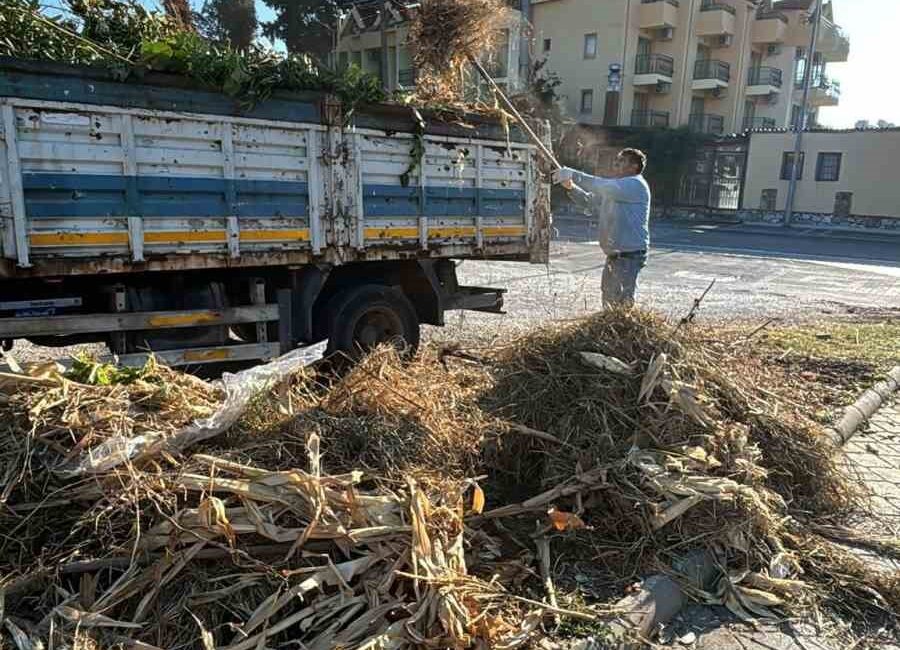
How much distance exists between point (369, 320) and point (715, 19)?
132 ft

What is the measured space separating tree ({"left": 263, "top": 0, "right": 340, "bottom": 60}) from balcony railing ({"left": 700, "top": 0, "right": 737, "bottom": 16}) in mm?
22531

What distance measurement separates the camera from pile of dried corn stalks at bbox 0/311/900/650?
253 centimetres

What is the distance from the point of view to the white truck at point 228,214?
14.8 ft

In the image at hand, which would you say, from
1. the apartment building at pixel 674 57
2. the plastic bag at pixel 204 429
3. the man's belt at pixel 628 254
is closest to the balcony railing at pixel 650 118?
the apartment building at pixel 674 57

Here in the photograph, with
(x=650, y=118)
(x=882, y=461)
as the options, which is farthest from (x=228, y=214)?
(x=650, y=118)

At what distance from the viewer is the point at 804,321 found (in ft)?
34.7

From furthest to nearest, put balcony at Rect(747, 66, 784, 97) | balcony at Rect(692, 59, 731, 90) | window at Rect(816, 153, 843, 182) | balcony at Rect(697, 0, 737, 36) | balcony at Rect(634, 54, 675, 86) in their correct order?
balcony at Rect(747, 66, 784, 97) < balcony at Rect(692, 59, 731, 90) < balcony at Rect(697, 0, 737, 36) < balcony at Rect(634, 54, 675, 86) < window at Rect(816, 153, 843, 182)

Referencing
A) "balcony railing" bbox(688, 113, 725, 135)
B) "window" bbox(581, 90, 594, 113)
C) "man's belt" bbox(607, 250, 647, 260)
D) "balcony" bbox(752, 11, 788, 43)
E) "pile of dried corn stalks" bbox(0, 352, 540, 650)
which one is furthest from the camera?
"balcony railing" bbox(688, 113, 725, 135)

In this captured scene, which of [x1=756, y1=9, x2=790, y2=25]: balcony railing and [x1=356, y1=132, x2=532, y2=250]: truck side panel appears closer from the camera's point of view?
[x1=356, y1=132, x2=532, y2=250]: truck side panel

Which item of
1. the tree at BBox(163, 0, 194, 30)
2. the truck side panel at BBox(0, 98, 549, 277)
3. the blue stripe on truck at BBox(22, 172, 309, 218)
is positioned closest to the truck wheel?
the truck side panel at BBox(0, 98, 549, 277)

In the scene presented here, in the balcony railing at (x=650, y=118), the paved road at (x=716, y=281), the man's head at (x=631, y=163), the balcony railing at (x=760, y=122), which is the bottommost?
the paved road at (x=716, y=281)

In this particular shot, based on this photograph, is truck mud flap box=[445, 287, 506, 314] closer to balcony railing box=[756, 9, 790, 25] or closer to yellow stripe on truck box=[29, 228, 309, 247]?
yellow stripe on truck box=[29, 228, 309, 247]

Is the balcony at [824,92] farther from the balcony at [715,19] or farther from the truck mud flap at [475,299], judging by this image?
the truck mud flap at [475,299]

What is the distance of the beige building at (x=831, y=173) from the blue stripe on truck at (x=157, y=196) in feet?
115
